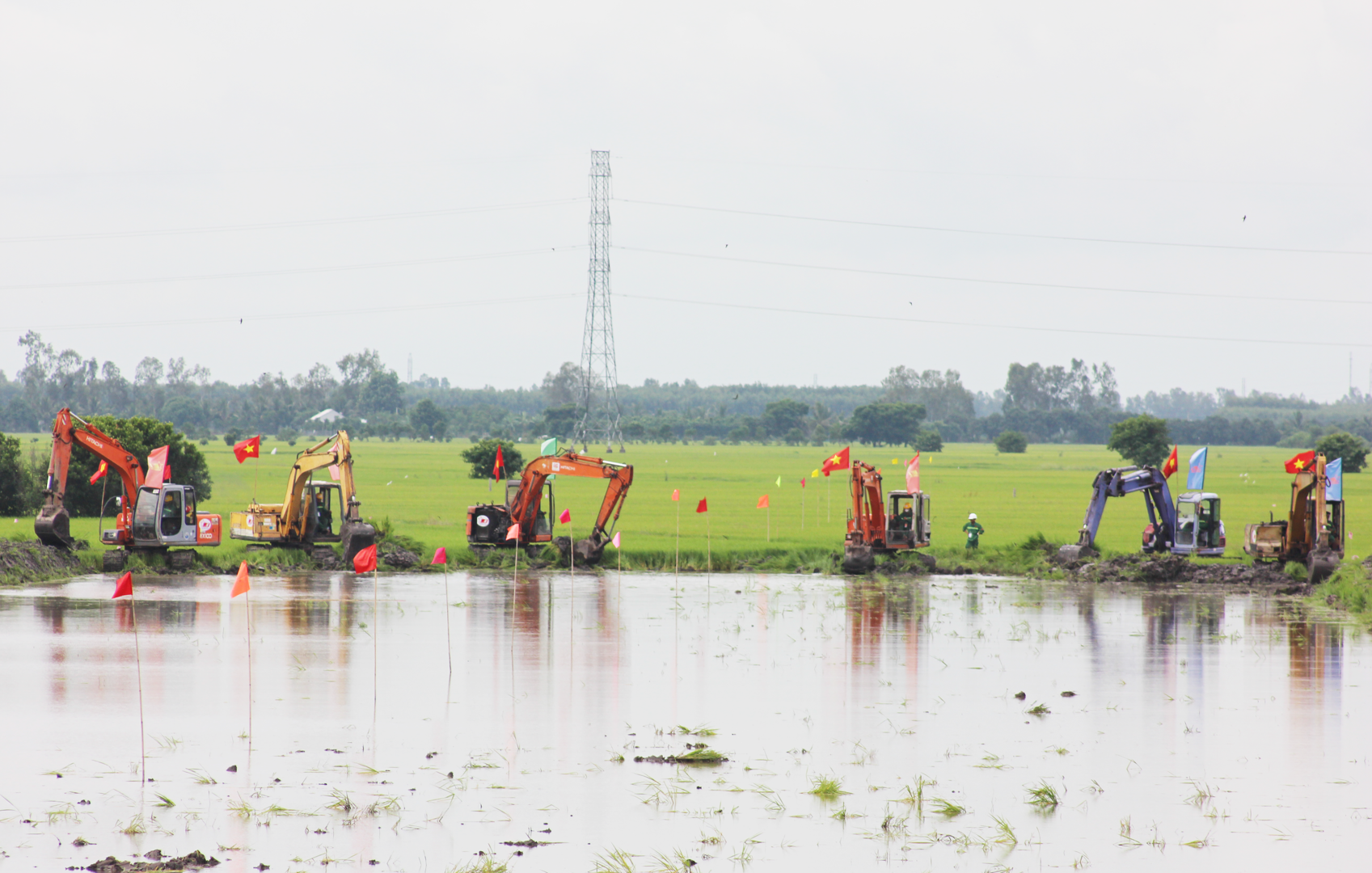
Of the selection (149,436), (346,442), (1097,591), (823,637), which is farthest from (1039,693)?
(149,436)

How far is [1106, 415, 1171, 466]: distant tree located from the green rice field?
3.99 m

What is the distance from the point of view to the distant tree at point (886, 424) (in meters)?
182

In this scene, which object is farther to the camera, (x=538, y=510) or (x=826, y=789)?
(x=538, y=510)

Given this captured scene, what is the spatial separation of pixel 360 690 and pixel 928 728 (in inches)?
318

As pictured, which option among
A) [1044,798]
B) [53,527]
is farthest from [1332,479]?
[53,527]

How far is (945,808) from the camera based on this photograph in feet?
44.2

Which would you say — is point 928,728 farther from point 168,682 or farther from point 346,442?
point 346,442

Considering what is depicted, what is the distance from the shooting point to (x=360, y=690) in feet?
63.9

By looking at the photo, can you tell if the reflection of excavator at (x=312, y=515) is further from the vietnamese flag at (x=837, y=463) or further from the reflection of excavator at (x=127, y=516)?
the vietnamese flag at (x=837, y=463)

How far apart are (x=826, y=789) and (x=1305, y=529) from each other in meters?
25.9

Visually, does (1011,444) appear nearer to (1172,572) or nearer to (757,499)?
(757,499)

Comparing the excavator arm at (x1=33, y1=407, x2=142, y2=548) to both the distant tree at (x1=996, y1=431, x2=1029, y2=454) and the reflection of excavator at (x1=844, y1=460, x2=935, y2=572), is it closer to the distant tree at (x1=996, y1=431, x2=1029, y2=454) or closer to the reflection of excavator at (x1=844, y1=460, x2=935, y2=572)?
the reflection of excavator at (x1=844, y1=460, x2=935, y2=572)

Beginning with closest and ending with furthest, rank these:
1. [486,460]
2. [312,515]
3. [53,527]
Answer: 1. [53,527]
2. [312,515]
3. [486,460]

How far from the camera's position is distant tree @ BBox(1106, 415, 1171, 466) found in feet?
311
